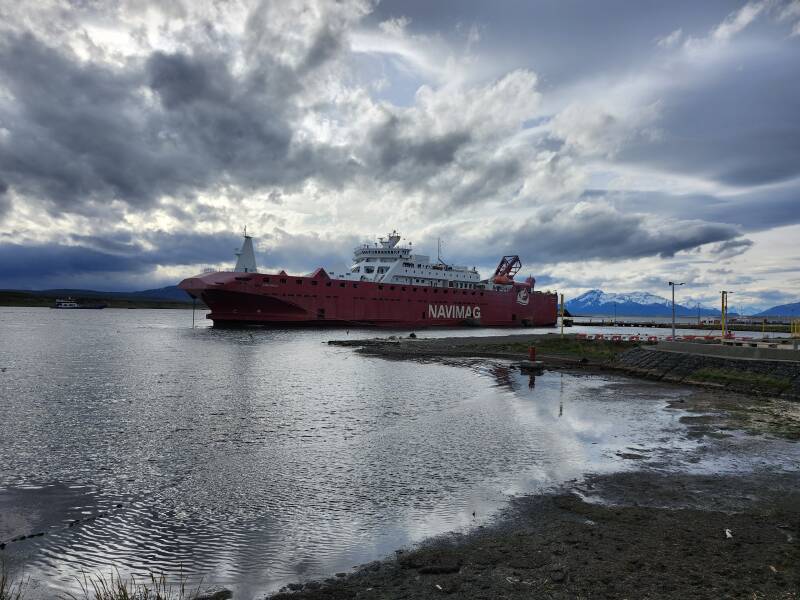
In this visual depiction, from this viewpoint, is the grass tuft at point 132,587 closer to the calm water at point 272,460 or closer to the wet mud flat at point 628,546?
the calm water at point 272,460

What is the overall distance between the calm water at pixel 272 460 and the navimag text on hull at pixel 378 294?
27177mm

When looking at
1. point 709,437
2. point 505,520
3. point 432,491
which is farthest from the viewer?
point 709,437

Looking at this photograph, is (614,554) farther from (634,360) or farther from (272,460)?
(634,360)

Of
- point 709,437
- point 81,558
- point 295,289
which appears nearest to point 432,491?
point 81,558

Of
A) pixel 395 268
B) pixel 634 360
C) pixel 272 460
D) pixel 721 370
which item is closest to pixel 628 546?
pixel 272 460

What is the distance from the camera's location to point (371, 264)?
6391 centimetres

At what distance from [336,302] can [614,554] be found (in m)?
49.8

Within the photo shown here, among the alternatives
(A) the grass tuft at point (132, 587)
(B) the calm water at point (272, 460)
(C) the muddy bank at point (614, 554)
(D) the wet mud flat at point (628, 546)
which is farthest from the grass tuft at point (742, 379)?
(A) the grass tuft at point (132, 587)

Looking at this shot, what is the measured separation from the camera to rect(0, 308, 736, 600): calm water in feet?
20.0

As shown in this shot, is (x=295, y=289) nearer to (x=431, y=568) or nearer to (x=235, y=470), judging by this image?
(x=235, y=470)

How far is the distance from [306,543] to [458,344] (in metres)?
31.9

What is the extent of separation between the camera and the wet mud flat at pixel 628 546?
4.85m

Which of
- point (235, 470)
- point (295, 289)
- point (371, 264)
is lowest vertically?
point (235, 470)

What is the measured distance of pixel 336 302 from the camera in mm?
54344
